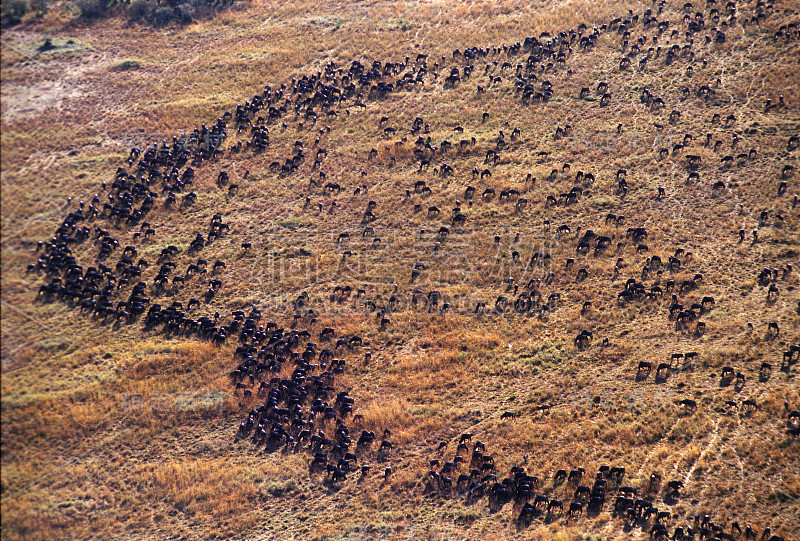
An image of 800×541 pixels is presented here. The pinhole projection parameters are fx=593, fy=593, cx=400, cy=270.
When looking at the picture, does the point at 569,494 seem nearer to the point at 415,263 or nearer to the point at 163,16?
the point at 415,263

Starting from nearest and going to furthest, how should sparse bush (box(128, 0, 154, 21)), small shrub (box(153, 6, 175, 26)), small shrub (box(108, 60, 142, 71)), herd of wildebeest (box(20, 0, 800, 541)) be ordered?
herd of wildebeest (box(20, 0, 800, 541)) < small shrub (box(108, 60, 142, 71)) < small shrub (box(153, 6, 175, 26)) < sparse bush (box(128, 0, 154, 21))

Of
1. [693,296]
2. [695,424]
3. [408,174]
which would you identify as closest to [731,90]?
[693,296]

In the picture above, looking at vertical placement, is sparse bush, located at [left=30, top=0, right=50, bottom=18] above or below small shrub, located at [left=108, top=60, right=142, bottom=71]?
above

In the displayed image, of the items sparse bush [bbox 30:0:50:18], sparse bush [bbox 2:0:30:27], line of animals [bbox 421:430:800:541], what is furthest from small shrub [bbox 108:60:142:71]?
line of animals [bbox 421:430:800:541]

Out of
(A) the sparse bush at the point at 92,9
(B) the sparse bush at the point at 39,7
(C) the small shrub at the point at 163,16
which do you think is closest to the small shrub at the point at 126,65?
(C) the small shrub at the point at 163,16

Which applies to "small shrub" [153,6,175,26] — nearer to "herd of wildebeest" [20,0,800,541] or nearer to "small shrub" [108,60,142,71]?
"small shrub" [108,60,142,71]

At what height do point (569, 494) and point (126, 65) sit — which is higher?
point (126, 65)

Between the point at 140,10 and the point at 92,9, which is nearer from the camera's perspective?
the point at 92,9

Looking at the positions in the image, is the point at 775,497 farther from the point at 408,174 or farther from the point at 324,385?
the point at 408,174

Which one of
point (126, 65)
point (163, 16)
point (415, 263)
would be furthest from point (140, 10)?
point (415, 263)
